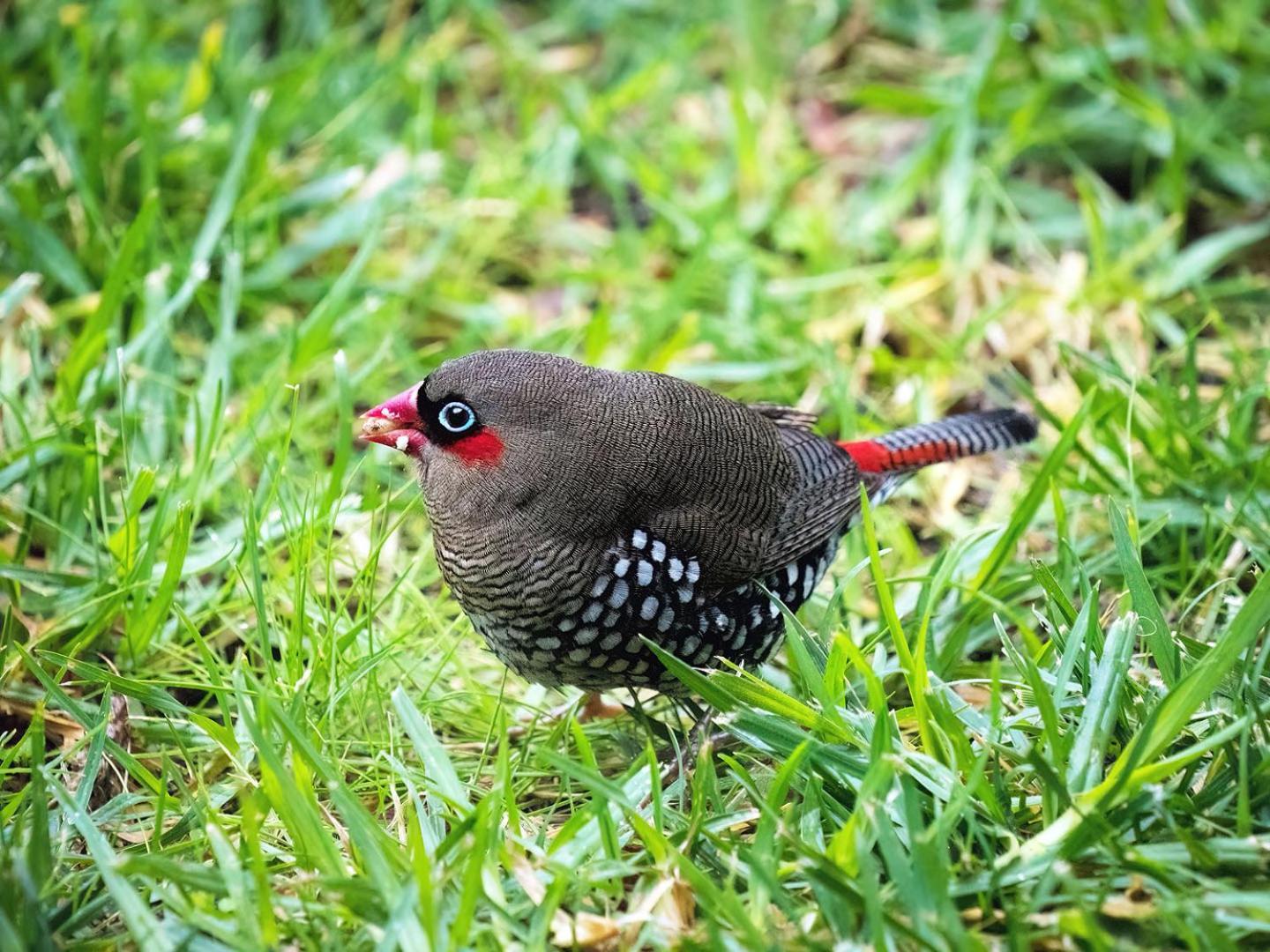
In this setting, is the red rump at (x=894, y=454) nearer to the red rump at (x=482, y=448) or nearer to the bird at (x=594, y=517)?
the bird at (x=594, y=517)

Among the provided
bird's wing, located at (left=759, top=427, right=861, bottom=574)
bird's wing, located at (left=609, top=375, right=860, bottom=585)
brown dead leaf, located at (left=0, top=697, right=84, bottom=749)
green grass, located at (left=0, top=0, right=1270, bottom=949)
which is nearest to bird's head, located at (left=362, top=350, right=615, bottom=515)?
bird's wing, located at (left=609, top=375, right=860, bottom=585)

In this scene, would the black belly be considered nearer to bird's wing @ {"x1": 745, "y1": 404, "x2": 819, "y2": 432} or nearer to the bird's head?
the bird's head

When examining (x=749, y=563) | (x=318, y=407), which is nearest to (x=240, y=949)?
(x=749, y=563)

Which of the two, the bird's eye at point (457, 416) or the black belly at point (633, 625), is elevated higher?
the bird's eye at point (457, 416)

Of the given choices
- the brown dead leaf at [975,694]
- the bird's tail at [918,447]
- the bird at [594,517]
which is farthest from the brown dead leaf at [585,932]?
the bird's tail at [918,447]

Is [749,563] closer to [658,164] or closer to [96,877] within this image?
[96,877]

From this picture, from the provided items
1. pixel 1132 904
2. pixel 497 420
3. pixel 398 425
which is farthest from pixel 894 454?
pixel 1132 904

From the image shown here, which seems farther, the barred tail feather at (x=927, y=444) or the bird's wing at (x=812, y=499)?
the barred tail feather at (x=927, y=444)

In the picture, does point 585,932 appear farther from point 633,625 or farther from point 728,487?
point 728,487
